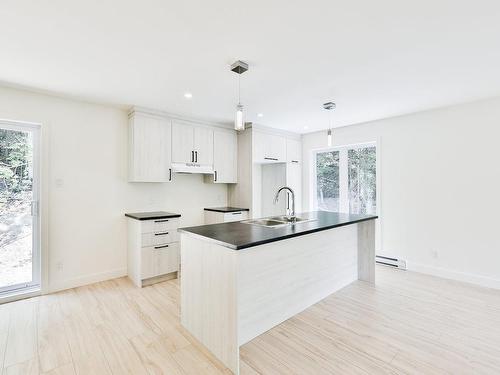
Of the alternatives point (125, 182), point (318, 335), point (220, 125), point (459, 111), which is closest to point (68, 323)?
point (125, 182)

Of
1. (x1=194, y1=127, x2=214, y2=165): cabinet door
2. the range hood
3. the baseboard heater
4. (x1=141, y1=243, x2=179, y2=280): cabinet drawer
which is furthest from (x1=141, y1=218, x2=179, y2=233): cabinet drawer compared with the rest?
the baseboard heater

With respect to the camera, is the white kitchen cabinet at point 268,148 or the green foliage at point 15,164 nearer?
the green foliage at point 15,164

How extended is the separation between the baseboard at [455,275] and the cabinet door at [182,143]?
12.8 ft

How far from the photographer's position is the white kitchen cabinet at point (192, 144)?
4023mm

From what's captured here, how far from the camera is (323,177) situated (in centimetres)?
525

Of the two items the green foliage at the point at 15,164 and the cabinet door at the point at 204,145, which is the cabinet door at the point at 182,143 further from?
the green foliage at the point at 15,164

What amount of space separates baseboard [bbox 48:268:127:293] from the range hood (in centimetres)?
169

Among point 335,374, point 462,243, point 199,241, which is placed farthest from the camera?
point 462,243

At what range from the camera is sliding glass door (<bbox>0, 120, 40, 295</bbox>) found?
3.02 meters

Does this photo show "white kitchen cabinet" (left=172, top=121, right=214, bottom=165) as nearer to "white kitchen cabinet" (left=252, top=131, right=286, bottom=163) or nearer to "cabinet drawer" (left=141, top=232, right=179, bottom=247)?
"white kitchen cabinet" (left=252, top=131, right=286, bottom=163)

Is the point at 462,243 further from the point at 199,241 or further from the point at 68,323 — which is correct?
the point at 68,323

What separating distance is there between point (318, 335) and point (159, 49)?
9.23ft

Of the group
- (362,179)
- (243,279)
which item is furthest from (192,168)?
(362,179)

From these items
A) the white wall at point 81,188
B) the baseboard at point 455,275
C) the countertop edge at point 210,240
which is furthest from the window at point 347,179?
the countertop edge at point 210,240
